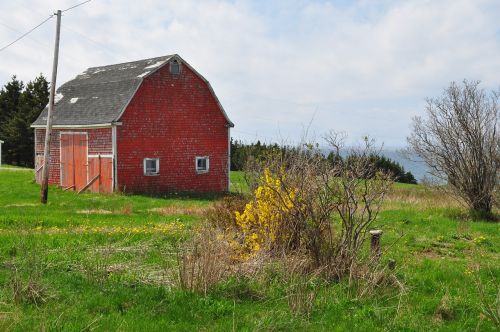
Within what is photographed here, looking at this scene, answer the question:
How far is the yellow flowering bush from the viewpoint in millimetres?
8680

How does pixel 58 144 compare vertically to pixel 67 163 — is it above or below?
above

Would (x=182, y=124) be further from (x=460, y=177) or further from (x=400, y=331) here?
(x=400, y=331)

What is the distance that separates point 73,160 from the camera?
85.1ft

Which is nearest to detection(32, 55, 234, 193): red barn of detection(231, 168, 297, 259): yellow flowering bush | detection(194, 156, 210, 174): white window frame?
detection(194, 156, 210, 174): white window frame

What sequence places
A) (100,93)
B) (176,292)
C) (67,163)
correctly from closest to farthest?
(176,292), (67,163), (100,93)

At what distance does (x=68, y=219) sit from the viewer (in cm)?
1413

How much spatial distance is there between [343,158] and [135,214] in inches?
363

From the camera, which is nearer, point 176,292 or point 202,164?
point 176,292

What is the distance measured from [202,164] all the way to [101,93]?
5.94m

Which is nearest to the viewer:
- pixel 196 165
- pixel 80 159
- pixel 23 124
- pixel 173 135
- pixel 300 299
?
pixel 300 299


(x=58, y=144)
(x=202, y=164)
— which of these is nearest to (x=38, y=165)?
(x=58, y=144)

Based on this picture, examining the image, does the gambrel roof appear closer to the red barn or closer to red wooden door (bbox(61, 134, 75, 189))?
the red barn

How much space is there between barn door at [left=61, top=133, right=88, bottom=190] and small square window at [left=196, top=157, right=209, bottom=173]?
530cm

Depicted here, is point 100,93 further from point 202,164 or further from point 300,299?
point 300,299
